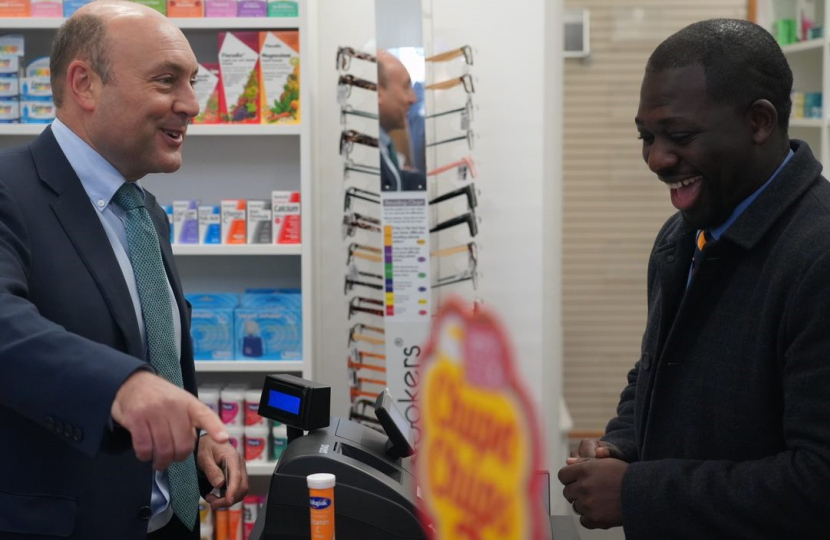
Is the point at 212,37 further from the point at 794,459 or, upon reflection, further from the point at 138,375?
the point at 794,459

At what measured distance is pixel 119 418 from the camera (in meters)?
1.11

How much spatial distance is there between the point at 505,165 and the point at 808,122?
52.6 inches

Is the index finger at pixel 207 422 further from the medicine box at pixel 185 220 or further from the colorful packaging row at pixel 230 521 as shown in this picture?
the colorful packaging row at pixel 230 521

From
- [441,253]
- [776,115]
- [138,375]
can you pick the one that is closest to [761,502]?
[776,115]

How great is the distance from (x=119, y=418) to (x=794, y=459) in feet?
3.01

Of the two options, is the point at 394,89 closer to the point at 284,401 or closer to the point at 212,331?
the point at 212,331

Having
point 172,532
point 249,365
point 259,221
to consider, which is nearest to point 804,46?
point 259,221

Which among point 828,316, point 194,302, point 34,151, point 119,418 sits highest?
point 34,151

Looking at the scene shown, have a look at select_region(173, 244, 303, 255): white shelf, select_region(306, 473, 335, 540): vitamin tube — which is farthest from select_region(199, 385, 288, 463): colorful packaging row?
select_region(306, 473, 335, 540): vitamin tube

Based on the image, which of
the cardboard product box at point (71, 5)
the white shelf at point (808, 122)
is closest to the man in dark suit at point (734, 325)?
the white shelf at point (808, 122)

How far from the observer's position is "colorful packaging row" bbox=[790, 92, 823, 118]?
3710 mm

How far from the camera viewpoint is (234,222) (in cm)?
347

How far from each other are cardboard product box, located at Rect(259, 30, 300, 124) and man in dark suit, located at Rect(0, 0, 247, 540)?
1520 millimetres

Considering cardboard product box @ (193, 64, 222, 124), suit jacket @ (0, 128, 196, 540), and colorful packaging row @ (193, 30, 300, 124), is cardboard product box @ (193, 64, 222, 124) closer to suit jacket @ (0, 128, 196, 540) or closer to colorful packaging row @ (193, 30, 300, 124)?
colorful packaging row @ (193, 30, 300, 124)
